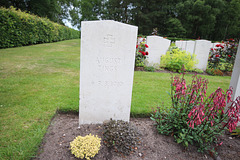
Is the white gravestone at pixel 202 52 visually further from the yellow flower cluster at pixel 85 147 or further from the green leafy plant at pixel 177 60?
the yellow flower cluster at pixel 85 147

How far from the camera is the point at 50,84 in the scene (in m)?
4.51

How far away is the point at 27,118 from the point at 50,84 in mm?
A: 1930

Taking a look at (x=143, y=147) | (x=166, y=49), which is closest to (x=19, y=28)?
(x=166, y=49)

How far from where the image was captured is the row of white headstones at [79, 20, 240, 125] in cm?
231

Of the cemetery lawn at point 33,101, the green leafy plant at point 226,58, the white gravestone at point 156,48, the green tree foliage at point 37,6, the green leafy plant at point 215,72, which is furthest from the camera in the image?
the green tree foliage at point 37,6

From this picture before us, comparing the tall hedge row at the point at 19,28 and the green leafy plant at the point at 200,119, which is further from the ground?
the tall hedge row at the point at 19,28

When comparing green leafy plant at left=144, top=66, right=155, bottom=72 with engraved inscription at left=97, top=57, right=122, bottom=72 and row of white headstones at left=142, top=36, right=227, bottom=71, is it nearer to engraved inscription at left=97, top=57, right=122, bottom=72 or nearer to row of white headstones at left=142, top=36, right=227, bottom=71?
row of white headstones at left=142, top=36, right=227, bottom=71

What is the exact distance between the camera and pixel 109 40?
2.35 metres

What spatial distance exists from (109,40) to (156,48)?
6204mm

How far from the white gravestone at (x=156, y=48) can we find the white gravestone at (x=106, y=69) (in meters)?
5.78

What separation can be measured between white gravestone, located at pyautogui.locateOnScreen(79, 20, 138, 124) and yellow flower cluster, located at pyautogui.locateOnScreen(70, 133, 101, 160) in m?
0.66

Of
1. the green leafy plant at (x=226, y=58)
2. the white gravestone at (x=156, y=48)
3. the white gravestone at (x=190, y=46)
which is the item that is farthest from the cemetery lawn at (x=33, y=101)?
the green leafy plant at (x=226, y=58)

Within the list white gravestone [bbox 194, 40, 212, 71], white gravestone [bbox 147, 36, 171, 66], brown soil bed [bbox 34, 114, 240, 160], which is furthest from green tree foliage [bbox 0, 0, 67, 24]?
brown soil bed [bbox 34, 114, 240, 160]

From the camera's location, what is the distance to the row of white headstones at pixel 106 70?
7.59 feet
